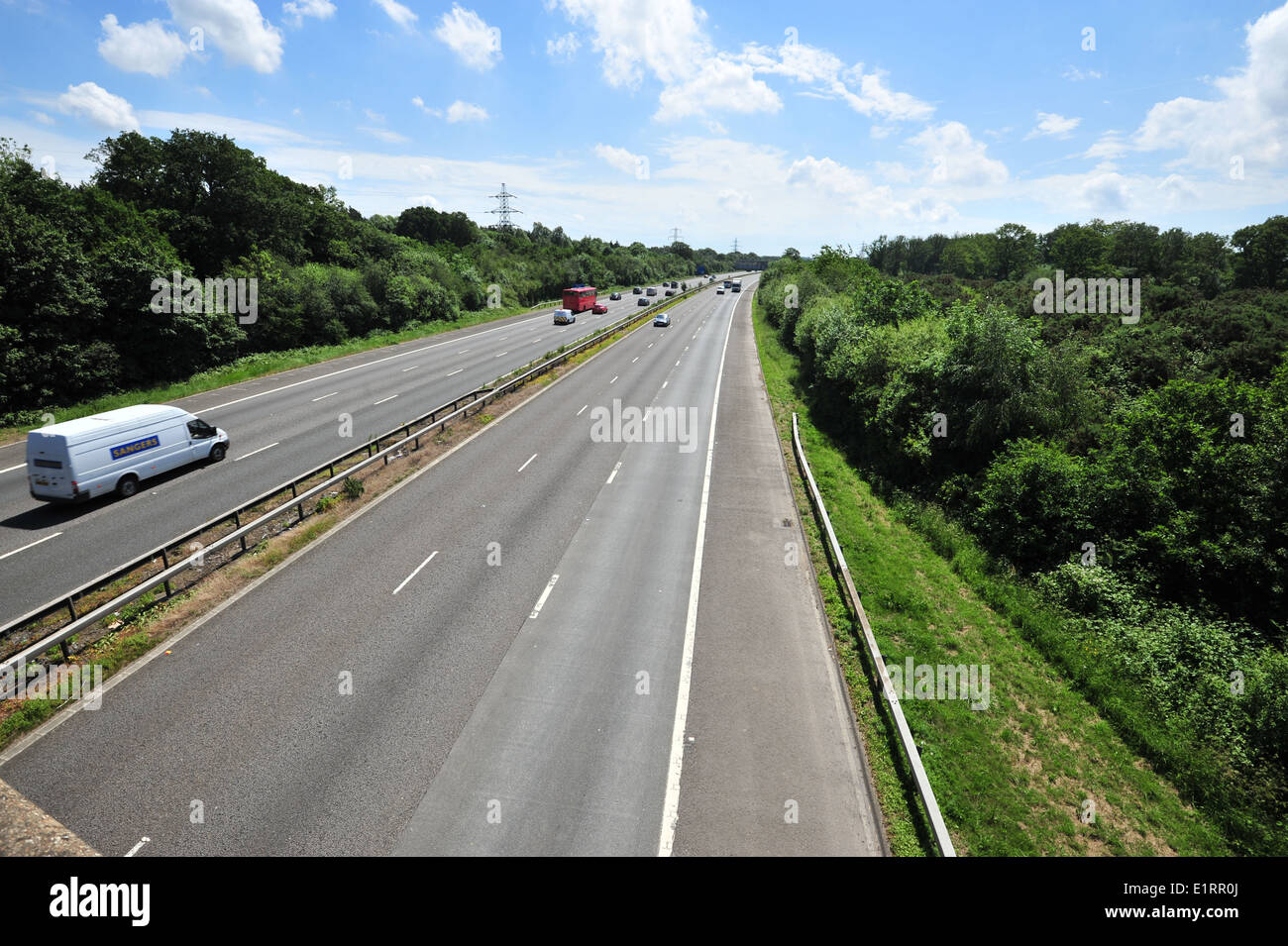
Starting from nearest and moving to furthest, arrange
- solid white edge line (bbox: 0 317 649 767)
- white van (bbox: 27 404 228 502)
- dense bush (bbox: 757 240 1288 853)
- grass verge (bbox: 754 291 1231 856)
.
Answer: grass verge (bbox: 754 291 1231 856) → solid white edge line (bbox: 0 317 649 767) → dense bush (bbox: 757 240 1288 853) → white van (bbox: 27 404 228 502)

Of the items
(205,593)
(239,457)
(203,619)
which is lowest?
(203,619)

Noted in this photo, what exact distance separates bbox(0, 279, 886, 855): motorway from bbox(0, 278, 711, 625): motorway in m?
4.81

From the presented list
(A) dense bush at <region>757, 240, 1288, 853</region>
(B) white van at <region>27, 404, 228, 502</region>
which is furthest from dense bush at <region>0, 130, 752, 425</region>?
(A) dense bush at <region>757, 240, 1288, 853</region>

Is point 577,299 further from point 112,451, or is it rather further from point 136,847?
point 136,847

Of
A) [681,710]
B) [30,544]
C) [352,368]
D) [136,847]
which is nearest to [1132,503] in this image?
[681,710]

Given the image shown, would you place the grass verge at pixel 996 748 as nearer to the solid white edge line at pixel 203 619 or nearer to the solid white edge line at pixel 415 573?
the solid white edge line at pixel 415 573

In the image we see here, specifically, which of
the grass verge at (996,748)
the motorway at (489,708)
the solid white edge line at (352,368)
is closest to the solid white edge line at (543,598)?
the motorway at (489,708)

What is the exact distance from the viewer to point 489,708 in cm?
1004

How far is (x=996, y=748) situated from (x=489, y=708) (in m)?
8.83

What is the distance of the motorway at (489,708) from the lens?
7.82 meters

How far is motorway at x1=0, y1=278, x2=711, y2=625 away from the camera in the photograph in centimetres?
1439

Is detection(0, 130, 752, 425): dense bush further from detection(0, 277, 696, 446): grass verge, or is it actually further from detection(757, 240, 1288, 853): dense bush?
detection(757, 240, 1288, 853): dense bush

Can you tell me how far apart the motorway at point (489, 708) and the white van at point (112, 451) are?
25.7 ft
